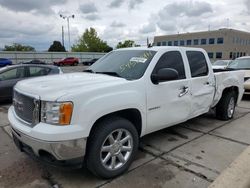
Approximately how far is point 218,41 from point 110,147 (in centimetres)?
6575

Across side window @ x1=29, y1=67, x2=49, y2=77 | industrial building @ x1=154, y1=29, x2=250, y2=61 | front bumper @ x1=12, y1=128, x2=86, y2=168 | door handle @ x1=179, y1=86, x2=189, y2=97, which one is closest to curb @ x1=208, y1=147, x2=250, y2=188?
door handle @ x1=179, y1=86, x2=189, y2=97

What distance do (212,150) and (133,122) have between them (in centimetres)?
161

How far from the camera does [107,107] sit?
119 inches

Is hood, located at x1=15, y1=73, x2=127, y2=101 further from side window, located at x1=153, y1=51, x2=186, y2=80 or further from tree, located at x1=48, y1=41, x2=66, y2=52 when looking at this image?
Answer: tree, located at x1=48, y1=41, x2=66, y2=52

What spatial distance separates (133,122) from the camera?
3631mm

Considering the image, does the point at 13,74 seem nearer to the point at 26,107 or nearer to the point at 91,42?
the point at 26,107

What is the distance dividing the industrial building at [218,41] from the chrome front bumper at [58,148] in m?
60.7

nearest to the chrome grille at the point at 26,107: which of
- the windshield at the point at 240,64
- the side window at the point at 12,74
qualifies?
the side window at the point at 12,74

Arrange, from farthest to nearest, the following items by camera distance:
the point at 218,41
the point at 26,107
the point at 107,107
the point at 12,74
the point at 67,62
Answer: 1. the point at 218,41
2. the point at 67,62
3. the point at 12,74
4. the point at 26,107
5. the point at 107,107

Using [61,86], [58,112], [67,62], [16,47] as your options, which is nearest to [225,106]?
[61,86]

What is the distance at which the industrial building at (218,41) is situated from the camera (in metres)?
61.2

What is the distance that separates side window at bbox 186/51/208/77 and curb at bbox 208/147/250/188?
1780 mm

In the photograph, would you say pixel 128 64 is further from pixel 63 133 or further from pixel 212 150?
pixel 212 150

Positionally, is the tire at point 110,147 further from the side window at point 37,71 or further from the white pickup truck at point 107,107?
the side window at point 37,71
